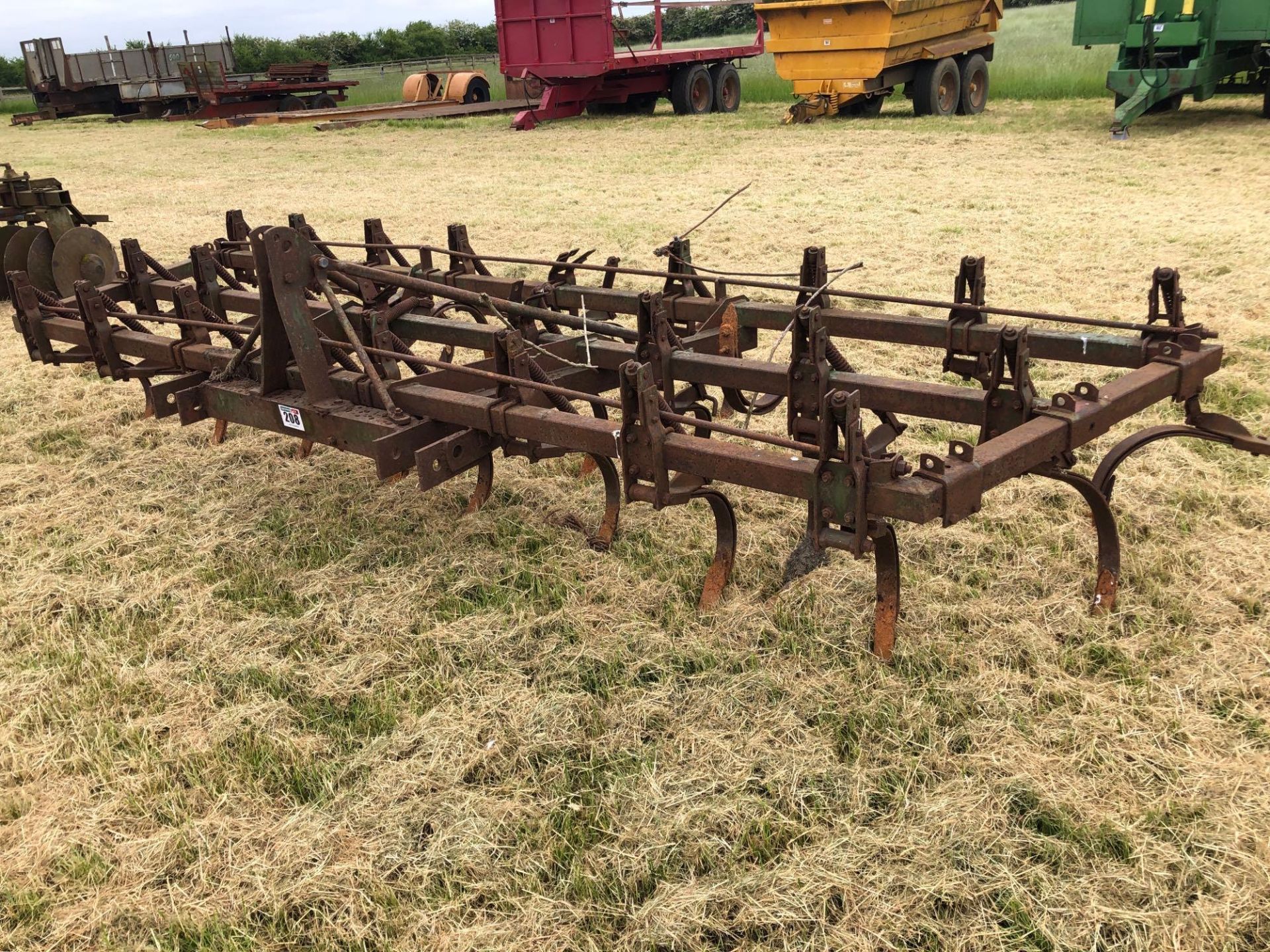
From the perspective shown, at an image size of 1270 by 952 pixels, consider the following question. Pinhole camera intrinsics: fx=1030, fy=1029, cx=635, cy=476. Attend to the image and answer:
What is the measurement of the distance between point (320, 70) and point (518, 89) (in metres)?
7.88

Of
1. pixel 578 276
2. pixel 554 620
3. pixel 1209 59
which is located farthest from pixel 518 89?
pixel 554 620

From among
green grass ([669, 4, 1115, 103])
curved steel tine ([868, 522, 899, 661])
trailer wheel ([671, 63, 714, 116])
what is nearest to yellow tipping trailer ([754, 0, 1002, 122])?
green grass ([669, 4, 1115, 103])

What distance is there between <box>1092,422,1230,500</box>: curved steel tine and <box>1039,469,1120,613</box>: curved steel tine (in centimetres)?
5

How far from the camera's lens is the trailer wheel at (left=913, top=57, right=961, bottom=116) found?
659 inches

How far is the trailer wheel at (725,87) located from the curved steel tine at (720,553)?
18626mm

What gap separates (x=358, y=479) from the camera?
15.9 feet

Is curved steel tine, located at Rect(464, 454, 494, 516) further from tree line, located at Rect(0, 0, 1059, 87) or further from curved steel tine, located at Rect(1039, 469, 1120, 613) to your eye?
tree line, located at Rect(0, 0, 1059, 87)

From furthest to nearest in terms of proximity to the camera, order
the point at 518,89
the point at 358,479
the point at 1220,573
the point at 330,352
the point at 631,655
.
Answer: the point at 518,89, the point at 358,479, the point at 330,352, the point at 1220,573, the point at 631,655

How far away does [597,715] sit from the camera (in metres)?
3.01

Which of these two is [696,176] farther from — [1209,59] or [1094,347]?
[1094,347]

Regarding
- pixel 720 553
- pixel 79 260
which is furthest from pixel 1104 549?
pixel 79 260

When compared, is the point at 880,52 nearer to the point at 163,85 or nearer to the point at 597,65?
the point at 597,65

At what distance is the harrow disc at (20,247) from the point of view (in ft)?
25.6

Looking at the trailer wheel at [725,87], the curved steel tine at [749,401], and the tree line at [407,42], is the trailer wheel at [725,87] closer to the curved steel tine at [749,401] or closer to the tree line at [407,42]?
the curved steel tine at [749,401]
